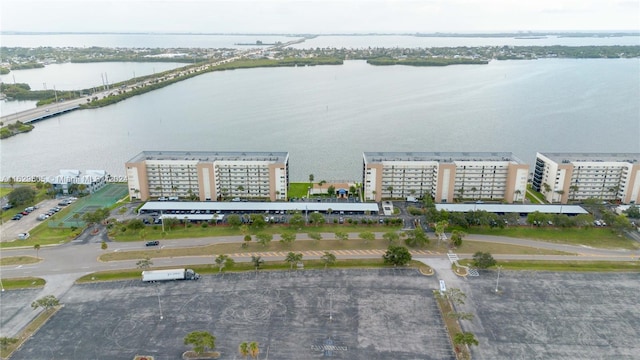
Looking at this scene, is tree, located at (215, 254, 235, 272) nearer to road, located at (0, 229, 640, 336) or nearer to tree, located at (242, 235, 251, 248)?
road, located at (0, 229, 640, 336)

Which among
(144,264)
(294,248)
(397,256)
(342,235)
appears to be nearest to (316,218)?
(342,235)

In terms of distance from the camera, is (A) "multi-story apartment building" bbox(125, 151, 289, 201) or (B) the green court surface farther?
(A) "multi-story apartment building" bbox(125, 151, 289, 201)

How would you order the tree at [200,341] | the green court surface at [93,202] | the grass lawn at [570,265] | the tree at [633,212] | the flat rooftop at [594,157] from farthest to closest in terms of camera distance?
the flat rooftop at [594,157]
the green court surface at [93,202]
the tree at [633,212]
the grass lawn at [570,265]
the tree at [200,341]

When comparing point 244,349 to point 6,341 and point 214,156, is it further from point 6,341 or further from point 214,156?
point 214,156

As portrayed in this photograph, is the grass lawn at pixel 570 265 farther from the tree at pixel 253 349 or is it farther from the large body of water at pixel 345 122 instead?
the large body of water at pixel 345 122

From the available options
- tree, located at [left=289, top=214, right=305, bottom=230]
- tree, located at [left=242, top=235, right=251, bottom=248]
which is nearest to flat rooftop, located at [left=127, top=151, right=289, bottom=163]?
tree, located at [left=289, top=214, right=305, bottom=230]

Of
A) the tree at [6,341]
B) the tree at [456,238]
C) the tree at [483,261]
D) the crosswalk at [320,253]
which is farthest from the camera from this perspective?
the tree at [456,238]

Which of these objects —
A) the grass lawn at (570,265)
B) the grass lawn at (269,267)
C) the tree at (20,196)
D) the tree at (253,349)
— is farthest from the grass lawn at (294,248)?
the tree at (20,196)
